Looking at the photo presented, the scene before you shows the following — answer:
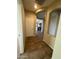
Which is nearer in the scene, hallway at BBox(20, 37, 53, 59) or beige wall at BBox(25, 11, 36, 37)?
hallway at BBox(20, 37, 53, 59)

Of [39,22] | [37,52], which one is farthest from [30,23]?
[39,22]

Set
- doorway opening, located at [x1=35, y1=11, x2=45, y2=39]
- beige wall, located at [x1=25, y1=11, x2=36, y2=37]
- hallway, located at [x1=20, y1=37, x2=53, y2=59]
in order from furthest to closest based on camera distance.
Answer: doorway opening, located at [x1=35, y1=11, x2=45, y2=39], beige wall, located at [x1=25, y1=11, x2=36, y2=37], hallway, located at [x1=20, y1=37, x2=53, y2=59]

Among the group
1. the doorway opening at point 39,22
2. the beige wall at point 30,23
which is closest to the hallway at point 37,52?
the beige wall at point 30,23

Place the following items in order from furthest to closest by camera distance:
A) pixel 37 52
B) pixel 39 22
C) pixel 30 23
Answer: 1. pixel 39 22
2. pixel 30 23
3. pixel 37 52

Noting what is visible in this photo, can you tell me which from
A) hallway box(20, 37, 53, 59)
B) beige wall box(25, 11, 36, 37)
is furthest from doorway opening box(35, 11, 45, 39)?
hallway box(20, 37, 53, 59)

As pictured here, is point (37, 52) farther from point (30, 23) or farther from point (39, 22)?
point (39, 22)

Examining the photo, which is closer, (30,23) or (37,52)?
(37,52)

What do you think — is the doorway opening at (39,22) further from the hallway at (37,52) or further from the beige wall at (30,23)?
the hallway at (37,52)

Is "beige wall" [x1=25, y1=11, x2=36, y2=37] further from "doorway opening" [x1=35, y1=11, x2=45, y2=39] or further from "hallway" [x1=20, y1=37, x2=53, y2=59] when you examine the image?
"hallway" [x1=20, y1=37, x2=53, y2=59]
